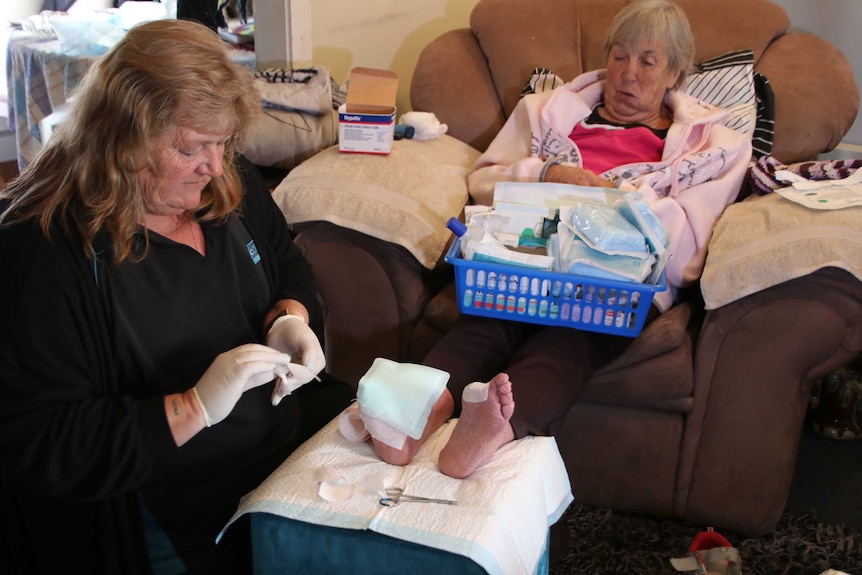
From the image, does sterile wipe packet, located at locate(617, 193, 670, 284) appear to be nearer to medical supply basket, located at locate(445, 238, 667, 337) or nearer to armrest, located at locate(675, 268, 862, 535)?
medical supply basket, located at locate(445, 238, 667, 337)

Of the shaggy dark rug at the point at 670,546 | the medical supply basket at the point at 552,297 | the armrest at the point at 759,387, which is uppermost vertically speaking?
the medical supply basket at the point at 552,297

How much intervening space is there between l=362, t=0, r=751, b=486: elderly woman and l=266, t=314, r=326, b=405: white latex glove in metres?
0.23

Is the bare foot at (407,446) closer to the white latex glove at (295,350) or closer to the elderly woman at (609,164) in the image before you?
the elderly woman at (609,164)

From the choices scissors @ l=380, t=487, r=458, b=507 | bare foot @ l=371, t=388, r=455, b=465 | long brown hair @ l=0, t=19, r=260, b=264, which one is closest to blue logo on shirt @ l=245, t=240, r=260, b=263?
long brown hair @ l=0, t=19, r=260, b=264

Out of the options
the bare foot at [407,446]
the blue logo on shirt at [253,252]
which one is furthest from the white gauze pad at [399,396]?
the blue logo on shirt at [253,252]

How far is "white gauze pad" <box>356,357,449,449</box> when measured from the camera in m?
1.17

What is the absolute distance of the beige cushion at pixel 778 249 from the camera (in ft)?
4.96

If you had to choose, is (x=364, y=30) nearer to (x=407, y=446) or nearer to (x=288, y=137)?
(x=288, y=137)

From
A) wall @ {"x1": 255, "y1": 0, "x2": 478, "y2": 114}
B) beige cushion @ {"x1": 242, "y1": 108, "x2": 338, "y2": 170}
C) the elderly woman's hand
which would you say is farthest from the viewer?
wall @ {"x1": 255, "y1": 0, "x2": 478, "y2": 114}

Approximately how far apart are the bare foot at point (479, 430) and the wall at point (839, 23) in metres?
1.94

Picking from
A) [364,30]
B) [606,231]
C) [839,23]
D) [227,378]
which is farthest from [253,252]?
[839,23]

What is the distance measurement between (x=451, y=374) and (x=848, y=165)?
3.45 feet

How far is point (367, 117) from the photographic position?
191 centimetres

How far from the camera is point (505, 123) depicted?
2.24 meters
